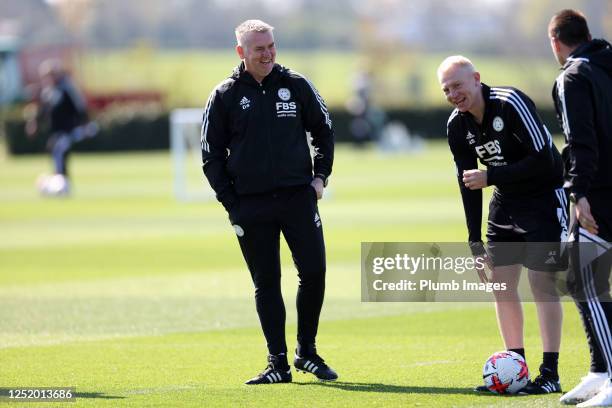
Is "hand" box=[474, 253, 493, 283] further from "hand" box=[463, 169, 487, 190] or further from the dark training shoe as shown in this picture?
the dark training shoe

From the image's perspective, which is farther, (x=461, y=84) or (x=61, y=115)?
(x=61, y=115)

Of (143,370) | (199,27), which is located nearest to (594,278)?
(143,370)

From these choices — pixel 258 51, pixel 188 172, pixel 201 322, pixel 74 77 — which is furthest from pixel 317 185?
pixel 74 77

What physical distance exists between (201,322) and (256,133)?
3.46 m

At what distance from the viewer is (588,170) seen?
689 centimetres

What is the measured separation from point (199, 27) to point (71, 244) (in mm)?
73361

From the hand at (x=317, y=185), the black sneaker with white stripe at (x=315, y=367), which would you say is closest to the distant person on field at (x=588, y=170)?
the black sneaker with white stripe at (x=315, y=367)

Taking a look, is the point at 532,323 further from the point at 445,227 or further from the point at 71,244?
the point at 71,244

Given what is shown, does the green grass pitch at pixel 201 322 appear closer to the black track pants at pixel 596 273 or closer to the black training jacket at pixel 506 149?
the black track pants at pixel 596 273

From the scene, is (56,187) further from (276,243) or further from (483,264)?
(483,264)

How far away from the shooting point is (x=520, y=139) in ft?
25.4

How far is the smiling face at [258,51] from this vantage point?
8156mm

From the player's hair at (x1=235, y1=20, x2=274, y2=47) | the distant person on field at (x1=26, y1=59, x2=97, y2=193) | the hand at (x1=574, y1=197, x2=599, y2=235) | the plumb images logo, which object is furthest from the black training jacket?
the distant person on field at (x1=26, y1=59, x2=97, y2=193)

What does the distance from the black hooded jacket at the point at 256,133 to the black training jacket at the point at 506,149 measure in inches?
42.1
